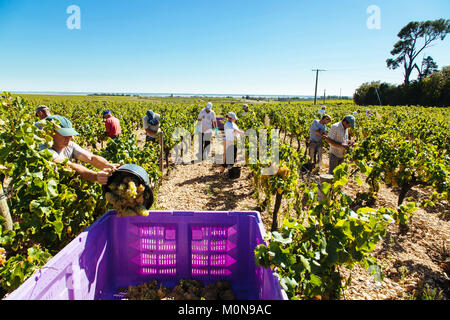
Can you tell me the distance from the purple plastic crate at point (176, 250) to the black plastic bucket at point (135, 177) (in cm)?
22

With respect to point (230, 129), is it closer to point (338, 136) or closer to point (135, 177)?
point (338, 136)

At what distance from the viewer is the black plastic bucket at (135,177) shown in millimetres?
→ 2097

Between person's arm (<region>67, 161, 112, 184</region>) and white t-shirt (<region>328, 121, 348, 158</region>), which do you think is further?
white t-shirt (<region>328, 121, 348, 158</region>)

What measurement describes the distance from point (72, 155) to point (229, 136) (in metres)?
4.19

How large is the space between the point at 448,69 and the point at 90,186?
169ft

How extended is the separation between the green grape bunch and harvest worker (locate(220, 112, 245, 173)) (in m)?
4.69

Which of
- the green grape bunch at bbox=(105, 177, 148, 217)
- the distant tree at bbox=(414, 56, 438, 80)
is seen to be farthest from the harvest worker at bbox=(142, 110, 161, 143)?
the distant tree at bbox=(414, 56, 438, 80)

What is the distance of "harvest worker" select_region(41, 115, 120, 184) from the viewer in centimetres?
237

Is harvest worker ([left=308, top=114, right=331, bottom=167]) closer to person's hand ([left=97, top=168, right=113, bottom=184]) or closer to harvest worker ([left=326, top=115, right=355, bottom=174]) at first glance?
harvest worker ([left=326, top=115, right=355, bottom=174])

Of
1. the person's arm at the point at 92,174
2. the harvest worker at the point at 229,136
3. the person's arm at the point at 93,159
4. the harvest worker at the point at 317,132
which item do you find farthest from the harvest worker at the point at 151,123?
the person's arm at the point at 92,174

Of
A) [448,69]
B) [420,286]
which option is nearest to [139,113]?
[420,286]

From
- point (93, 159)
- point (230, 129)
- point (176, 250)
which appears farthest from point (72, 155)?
point (230, 129)

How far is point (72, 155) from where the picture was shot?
3.21 metres

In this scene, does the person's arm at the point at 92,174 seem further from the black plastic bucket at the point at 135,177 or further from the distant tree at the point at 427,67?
the distant tree at the point at 427,67
